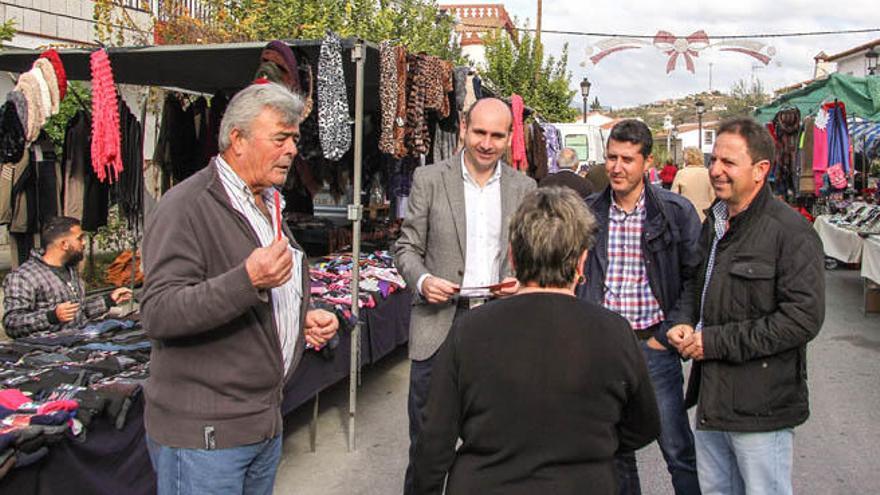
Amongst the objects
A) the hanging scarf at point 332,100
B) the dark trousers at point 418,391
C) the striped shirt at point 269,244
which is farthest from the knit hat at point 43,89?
the striped shirt at point 269,244

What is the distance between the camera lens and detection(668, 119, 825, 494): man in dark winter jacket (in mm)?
2674

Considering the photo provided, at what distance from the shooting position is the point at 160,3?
1295 cm

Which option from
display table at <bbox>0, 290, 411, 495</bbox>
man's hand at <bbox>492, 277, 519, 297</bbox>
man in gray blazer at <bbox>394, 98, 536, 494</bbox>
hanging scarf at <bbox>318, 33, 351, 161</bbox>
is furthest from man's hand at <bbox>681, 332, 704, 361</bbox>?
hanging scarf at <bbox>318, 33, 351, 161</bbox>

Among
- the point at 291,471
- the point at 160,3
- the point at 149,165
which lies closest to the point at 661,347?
the point at 291,471

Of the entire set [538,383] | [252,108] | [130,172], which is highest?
[252,108]

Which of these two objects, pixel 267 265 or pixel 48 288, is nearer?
pixel 267 265

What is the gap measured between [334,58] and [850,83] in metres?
7.93

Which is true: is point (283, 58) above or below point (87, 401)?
above

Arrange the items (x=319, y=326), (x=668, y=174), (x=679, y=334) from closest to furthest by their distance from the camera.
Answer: (x=319, y=326)
(x=679, y=334)
(x=668, y=174)

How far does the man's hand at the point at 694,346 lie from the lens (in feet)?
9.33

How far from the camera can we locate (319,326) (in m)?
2.60

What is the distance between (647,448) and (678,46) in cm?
2135

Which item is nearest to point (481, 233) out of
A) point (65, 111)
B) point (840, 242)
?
point (65, 111)

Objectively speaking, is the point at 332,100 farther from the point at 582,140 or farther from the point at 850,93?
the point at 582,140
